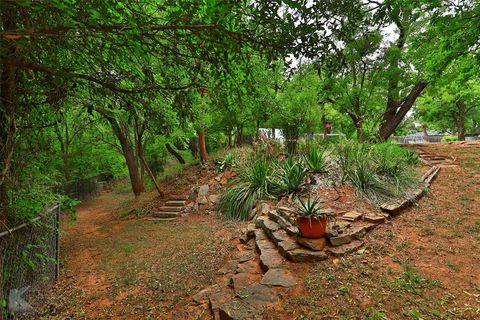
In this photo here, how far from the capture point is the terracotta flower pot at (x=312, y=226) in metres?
3.16

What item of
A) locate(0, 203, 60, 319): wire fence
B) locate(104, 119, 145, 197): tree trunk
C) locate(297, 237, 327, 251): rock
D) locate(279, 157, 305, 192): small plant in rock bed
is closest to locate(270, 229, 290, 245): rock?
locate(297, 237, 327, 251): rock

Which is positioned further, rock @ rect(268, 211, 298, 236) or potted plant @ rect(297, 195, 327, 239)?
rock @ rect(268, 211, 298, 236)

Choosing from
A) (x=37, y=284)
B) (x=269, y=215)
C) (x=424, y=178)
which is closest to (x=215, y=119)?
(x=269, y=215)

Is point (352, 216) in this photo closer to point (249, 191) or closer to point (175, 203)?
point (249, 191)

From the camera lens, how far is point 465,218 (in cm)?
377

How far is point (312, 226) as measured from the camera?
3176 millimetres

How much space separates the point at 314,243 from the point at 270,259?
0.56 m

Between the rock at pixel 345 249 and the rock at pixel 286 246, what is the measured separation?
0.41 m

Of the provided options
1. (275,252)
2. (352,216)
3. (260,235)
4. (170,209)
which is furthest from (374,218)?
(170,209)

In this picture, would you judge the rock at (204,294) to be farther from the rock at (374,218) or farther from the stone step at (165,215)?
Result: the stone step at (165,215)

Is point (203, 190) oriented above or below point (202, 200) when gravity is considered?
above

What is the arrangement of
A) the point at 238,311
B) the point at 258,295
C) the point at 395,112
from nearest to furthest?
1. the point at 238,311
2. the point at 258,295
3. the point at 395,112

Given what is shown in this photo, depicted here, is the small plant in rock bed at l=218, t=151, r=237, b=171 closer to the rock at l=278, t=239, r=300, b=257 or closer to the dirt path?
the rock at l=278, t=239, r=300, b=257

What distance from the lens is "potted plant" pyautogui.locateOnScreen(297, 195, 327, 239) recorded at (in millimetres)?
3157
